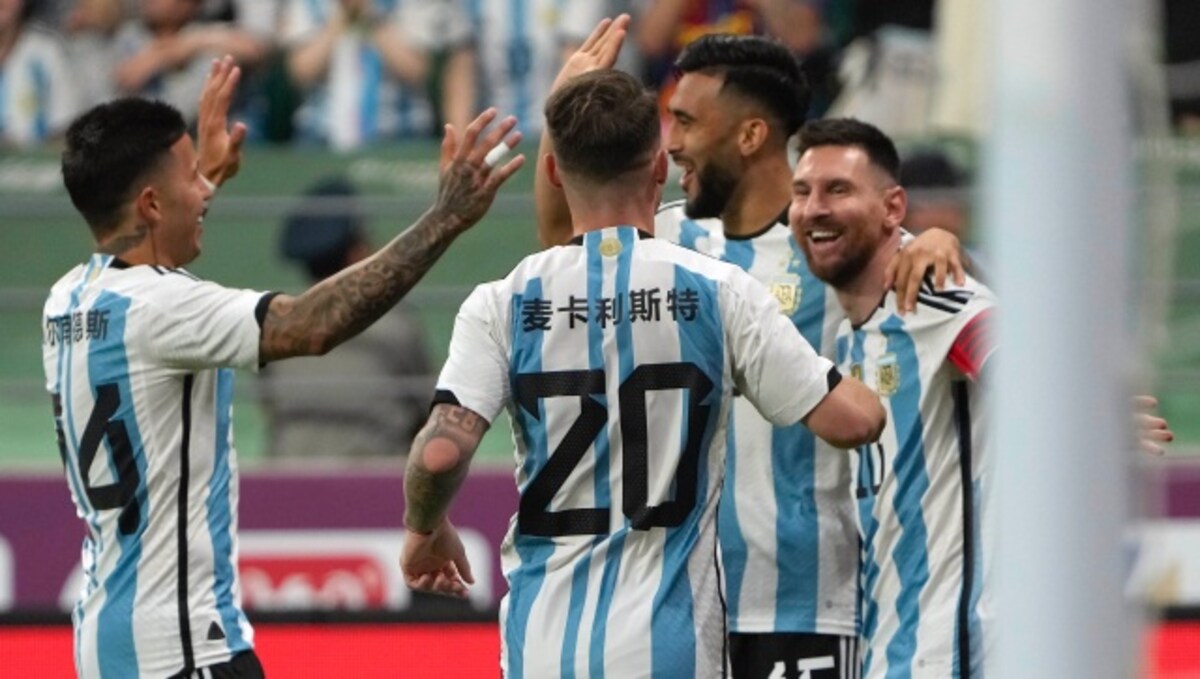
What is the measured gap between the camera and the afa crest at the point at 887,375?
5.05 m

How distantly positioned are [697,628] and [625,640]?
6.0 inches

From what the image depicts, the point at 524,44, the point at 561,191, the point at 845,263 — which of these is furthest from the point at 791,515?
the point at 524,44

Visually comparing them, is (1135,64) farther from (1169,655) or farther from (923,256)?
(1169,655)

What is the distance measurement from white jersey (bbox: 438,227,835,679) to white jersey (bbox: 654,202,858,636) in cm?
119

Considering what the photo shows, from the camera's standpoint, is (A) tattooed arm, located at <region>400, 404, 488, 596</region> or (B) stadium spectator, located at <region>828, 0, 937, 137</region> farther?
(B) stadium spectator, located at <region>828, 0, 937, 137</region>

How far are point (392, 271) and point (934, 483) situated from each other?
1.41m

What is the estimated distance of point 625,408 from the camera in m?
4.09

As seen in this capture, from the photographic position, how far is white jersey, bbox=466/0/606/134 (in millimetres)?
9406

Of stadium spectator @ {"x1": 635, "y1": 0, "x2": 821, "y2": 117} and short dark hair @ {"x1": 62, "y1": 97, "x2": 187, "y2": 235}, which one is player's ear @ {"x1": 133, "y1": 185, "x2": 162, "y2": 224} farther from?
stadium spectator @ {"x1": 635, "y1": 0, "x2": 821, "y2": 117}

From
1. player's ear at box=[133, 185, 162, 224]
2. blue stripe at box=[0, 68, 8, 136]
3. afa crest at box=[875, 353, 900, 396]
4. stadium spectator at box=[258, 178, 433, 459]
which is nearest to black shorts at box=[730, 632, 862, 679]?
afa crest at box=[875, 353, 900, 396]

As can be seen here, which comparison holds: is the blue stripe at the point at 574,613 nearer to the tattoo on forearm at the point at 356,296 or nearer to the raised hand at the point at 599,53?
the tattoo on forearm at the point at 356,296

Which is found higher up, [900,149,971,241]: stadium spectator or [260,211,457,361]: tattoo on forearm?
[900,149,971,241]: stadium spectator

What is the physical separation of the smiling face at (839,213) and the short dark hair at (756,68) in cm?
46

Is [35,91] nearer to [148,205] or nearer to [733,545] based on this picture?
[148,205]
